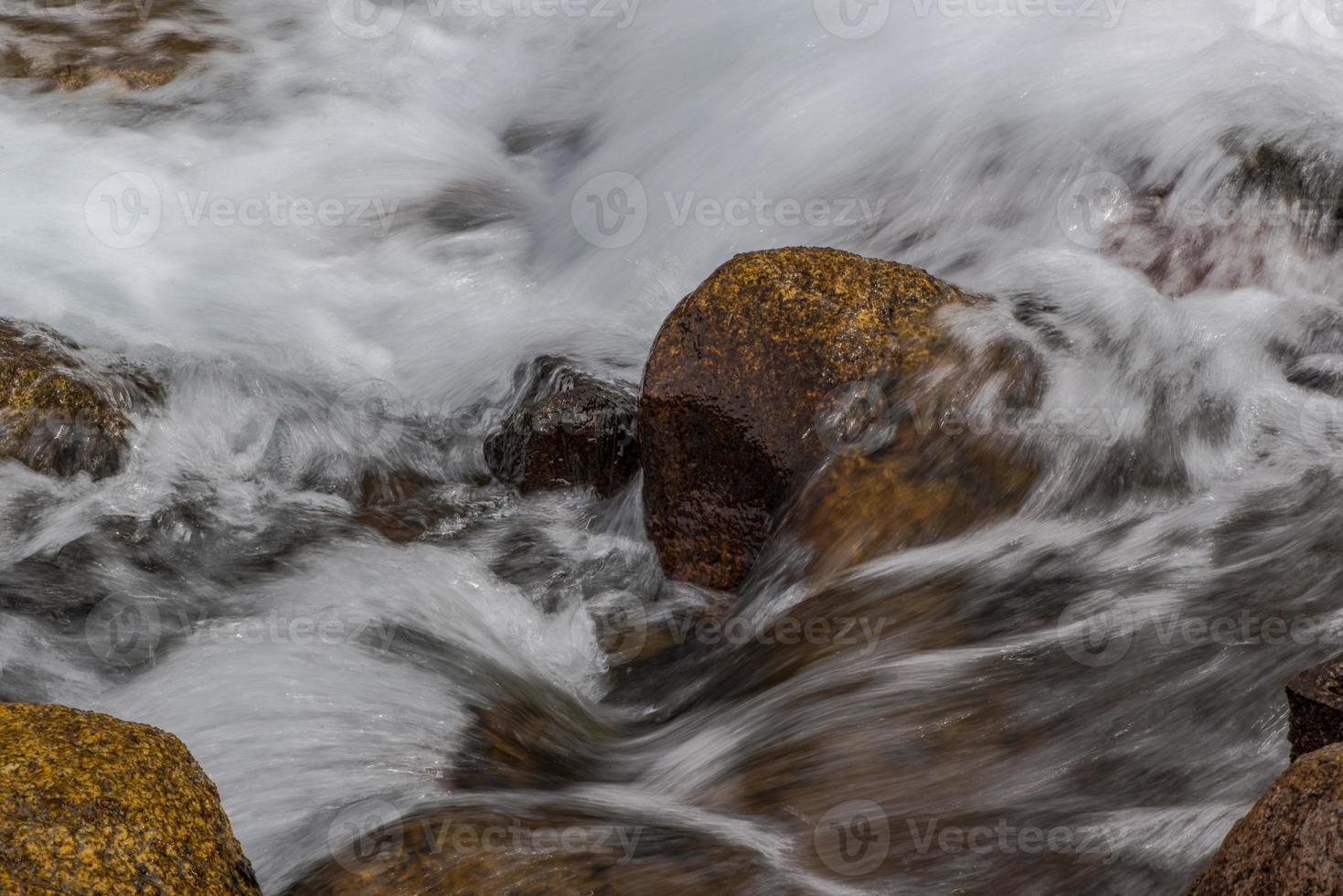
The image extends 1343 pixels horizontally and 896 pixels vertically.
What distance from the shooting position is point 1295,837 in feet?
8.73

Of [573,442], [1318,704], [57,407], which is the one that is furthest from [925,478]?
[57,407]

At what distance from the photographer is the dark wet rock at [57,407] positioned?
20.9ft

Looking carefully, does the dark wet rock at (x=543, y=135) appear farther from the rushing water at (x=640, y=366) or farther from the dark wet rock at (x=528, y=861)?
the dark wet rock at (x=528, y=861)

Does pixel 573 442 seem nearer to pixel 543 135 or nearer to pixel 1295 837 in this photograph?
pixel 543 135

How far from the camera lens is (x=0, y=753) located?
305 centimetres

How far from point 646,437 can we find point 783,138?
330cm

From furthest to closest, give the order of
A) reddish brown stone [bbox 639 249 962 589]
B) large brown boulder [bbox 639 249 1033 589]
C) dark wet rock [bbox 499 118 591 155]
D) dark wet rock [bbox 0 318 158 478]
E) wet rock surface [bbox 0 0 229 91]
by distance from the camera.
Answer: wet rock surface [bbox 0 0 229 91] < dark wet rock [bbox 499 118 591 155] < dark wet rock [bbox 0 318 158 478] < reddish brown stone [bbox 639 249 962 589] < large brown boulder [bbox 639 249 1033 589]

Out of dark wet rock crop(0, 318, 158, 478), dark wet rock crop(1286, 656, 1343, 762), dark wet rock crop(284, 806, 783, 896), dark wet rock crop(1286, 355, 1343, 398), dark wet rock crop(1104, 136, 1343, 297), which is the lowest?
dark wet rock crop(0, 318, 158, 478)

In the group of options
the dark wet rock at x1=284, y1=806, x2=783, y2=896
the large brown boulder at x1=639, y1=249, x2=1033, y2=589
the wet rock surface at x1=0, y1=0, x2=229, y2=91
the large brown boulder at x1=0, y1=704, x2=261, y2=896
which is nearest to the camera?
the large brown boulder at x1=0, y1=704, x2=261, y2=896

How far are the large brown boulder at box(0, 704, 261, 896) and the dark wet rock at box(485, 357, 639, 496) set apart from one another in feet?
11.1

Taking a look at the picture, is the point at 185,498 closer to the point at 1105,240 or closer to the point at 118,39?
the point at 1105,240

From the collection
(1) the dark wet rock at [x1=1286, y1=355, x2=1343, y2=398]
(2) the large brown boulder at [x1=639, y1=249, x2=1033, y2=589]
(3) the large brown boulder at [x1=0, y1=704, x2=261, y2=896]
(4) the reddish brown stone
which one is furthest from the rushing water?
(3) the large brown boulder at [x1=0, y1=704, x2=261, y2=896]

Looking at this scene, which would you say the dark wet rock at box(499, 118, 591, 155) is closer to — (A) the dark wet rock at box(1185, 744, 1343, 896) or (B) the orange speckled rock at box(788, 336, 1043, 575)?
(B) the orange speckled rock at box(788, 336, 1043, 575)

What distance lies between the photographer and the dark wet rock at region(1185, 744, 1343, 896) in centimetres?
259
